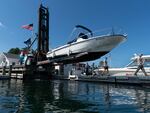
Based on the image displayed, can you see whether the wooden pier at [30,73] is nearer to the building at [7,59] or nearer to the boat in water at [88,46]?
the boat in water at [88,46]

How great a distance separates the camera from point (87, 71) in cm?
3000

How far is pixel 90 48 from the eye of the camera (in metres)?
20.3

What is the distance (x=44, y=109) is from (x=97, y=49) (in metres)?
12.5

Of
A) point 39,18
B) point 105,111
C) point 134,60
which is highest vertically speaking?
point 39,18

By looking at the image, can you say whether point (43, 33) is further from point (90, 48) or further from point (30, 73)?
point (90, 48)

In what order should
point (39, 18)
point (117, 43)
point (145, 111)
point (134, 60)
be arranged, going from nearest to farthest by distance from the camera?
point (145, 111) → point (117, 43) → point (134, 60) → point (39, 18)

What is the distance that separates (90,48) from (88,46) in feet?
0.84

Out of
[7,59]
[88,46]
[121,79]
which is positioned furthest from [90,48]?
[7,59]

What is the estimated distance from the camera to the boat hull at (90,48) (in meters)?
19.8

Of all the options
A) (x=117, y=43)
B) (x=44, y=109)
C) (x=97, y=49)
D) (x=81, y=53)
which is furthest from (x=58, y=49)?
(x=44, y=109)

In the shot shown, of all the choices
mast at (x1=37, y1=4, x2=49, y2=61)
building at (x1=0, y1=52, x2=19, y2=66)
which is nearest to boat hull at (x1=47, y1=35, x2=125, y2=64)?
mast at (x1=37, y1=4, x2=49, y2=61)

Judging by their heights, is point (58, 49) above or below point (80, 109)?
above

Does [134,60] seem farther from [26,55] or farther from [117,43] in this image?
[26,55]

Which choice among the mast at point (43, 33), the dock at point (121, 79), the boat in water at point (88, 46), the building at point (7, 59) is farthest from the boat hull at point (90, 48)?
the building at point (7, 59)
